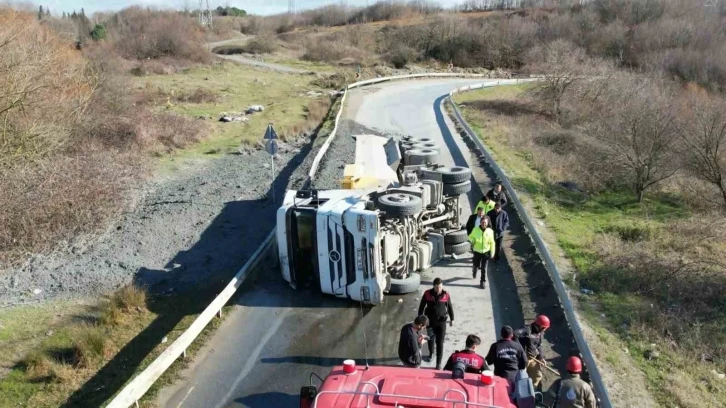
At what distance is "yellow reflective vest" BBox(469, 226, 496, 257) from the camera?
9.38 meters

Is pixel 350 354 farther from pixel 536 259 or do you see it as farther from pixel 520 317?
pixel 536 259

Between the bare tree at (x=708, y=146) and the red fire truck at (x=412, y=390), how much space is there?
50.0ft

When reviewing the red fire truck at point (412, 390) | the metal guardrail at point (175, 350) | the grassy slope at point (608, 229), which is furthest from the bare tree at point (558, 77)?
the red fire truck at point (412, 390)

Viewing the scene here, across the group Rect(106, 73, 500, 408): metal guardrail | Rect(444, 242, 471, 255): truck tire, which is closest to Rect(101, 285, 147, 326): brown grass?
Rect(106, 73, 500, 408): metal guardrail

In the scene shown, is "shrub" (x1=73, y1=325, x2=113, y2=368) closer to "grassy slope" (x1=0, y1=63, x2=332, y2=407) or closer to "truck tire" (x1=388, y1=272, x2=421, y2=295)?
"grassy slope" (x1=0, y1=63, x2=332, y2=407)

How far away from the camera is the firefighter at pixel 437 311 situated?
23.6 feet

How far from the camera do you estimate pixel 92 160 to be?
650 inches

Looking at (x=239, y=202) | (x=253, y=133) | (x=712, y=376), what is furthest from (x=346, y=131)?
(x=712, y=376)

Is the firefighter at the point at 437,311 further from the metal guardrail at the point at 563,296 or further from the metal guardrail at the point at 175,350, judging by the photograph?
the metal guardrail at the point at 175,350

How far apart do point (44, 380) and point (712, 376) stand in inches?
340

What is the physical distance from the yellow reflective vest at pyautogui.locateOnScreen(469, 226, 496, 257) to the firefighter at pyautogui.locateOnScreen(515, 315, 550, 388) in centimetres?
284

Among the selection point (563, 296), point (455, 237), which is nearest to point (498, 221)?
point (455, 237)

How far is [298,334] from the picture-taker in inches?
328

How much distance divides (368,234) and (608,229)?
7833mm
